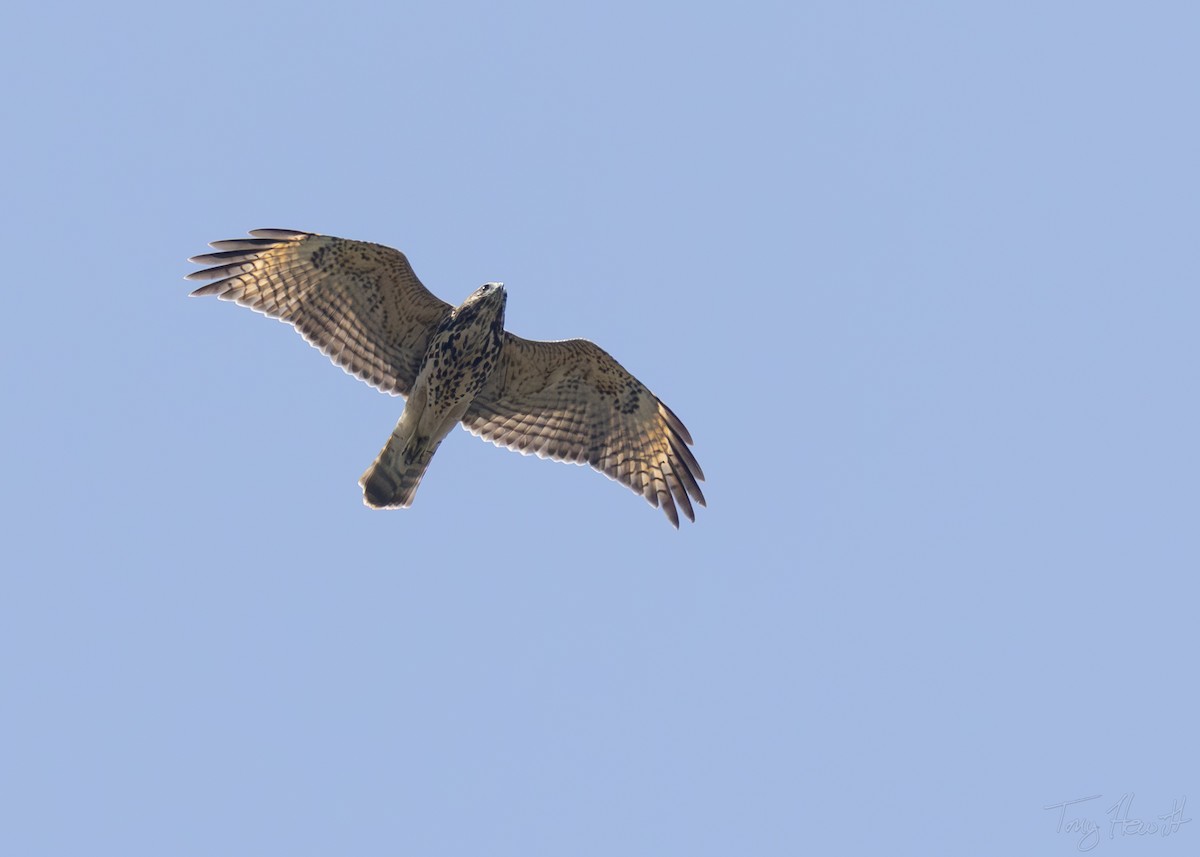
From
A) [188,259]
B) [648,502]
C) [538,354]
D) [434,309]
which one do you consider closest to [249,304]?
[188,259]

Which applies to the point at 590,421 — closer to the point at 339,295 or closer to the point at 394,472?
the point at 394,472

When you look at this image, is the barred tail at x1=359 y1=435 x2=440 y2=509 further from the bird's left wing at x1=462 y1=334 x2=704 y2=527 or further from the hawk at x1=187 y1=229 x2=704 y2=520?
the bird's left wing at x1=462 y1=334 x2=704 y2=527

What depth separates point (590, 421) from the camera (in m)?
20.2

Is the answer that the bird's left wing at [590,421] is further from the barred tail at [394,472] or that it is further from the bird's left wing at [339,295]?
the bird's left wing at [339,295]

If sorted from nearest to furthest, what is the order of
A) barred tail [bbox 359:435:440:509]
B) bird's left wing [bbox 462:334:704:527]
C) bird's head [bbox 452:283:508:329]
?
bird's head [bbox 452:283:508:329]
barred tail [bbox 359:435:440:509]
bird's left wing [bbox 462:334:704:527]

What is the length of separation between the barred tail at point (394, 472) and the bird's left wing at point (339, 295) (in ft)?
2.10

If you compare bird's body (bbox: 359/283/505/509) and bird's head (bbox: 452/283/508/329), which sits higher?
bird's head (bbox: 452/283/508/329)

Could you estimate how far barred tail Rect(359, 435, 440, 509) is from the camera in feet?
63.4

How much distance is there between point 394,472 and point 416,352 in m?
1.41

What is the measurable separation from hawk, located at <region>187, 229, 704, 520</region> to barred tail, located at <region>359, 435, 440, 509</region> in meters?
0.01

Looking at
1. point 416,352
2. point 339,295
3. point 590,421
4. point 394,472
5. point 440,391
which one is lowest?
point 394,472

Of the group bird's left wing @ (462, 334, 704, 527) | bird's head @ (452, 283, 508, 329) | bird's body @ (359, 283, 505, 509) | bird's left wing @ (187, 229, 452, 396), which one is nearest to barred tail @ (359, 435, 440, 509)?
bird's body @ (359, 283, 505, 509)

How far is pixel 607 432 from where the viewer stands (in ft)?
66.6

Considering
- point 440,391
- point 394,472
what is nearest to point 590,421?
point 440,391
